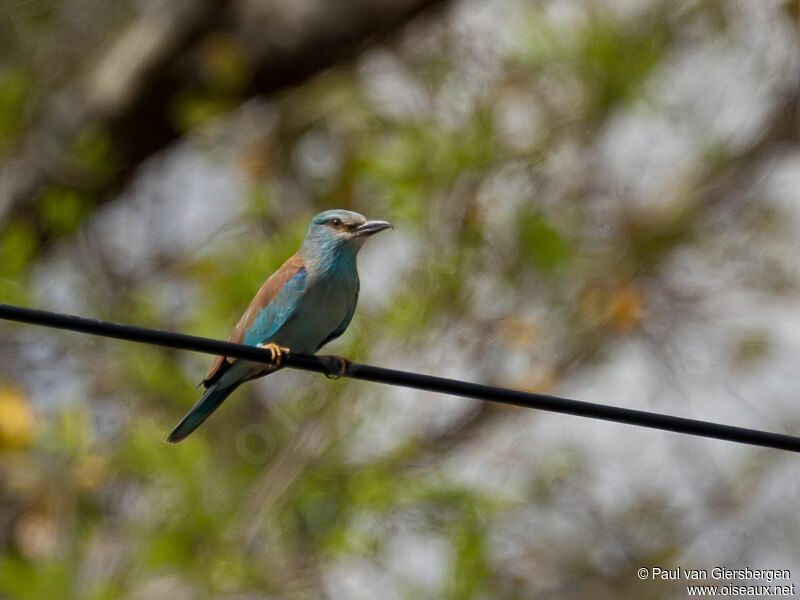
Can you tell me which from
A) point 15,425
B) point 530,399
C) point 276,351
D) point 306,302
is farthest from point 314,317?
point 15,425

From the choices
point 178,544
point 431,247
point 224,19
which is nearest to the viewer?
point 178,544

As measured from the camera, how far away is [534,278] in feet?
24.6

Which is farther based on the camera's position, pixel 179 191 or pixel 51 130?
pixel 179 191

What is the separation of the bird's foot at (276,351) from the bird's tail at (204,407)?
0.34m

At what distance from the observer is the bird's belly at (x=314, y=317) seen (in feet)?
17.0

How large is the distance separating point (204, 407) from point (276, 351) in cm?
84

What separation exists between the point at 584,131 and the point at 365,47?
176 cm

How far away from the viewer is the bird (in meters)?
5.18

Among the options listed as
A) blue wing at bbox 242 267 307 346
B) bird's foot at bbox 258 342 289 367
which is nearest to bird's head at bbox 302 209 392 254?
blue wing at bbox 242 267 307 346

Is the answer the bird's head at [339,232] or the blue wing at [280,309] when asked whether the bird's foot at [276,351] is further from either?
the bird's head at [339,232]

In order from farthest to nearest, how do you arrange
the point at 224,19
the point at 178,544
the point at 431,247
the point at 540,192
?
1. the point at 224,19
2. the point at 540,192
3. the point at 431,247
4. the point at 178,544

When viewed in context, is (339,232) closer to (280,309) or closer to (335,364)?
(280,309)

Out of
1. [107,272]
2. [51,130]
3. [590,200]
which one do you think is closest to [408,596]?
[590,200]

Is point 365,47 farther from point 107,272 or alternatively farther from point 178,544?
point 178,544
